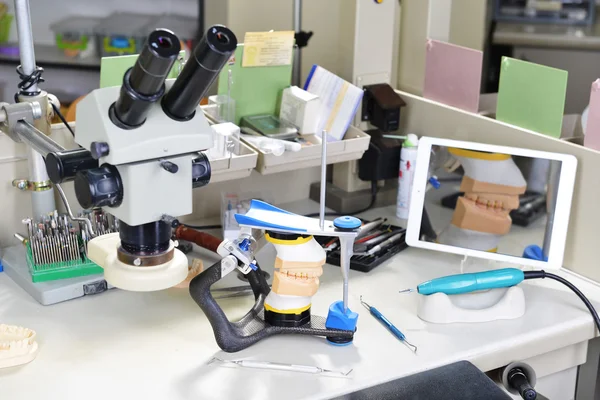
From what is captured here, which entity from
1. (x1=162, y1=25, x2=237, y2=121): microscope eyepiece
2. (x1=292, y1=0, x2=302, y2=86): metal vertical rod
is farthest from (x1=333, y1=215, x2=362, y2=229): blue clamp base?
(x1=292, y1=0, x2=302, y2=86): metal vertical rod

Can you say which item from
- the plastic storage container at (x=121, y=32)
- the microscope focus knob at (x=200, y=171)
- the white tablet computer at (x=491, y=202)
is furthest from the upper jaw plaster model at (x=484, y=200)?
the plastic storage container at (x=121, y=32)

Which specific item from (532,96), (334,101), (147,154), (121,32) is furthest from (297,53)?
(121,32)

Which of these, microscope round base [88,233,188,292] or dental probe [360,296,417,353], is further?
dental probe [360,296,417,353]

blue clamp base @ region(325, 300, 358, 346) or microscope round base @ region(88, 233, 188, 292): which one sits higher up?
microscope round base @ region(88, 233, 188, 292)

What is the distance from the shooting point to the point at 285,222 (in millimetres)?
1186

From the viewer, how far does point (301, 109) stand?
1.54 meters

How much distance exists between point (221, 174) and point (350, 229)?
0.35m

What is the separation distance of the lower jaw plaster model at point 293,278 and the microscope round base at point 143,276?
0.21m

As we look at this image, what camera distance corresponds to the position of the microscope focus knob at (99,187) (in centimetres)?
96

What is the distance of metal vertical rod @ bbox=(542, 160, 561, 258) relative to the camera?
139 centimetres

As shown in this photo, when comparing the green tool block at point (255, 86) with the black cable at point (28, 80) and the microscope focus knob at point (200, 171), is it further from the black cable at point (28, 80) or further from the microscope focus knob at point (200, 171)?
the microscope focus knob at point (200, 171)

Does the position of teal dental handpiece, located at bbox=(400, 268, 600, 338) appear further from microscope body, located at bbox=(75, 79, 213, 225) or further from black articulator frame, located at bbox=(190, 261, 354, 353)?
microscope body, located at bbox=(75, 79, 213, 225)

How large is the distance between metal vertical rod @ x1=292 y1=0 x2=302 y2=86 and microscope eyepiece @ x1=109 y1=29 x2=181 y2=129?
0.85 metres

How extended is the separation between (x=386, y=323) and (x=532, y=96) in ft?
1.77
